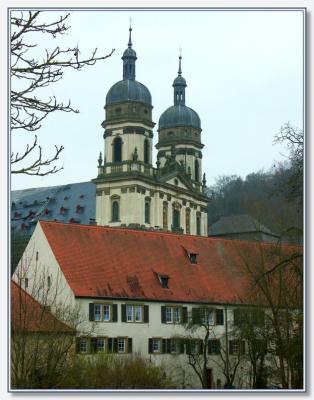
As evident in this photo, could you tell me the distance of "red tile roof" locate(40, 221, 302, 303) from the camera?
3356 cm

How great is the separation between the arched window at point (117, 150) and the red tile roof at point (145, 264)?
77.4 ft

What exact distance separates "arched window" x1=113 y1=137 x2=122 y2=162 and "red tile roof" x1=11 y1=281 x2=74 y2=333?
39.6 m

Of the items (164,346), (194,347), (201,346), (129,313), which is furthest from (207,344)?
Answer: (129,313)

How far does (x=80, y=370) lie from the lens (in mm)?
18719

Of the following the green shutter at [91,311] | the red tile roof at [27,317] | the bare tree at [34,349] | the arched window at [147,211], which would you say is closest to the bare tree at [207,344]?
the green shutter at [91,311]

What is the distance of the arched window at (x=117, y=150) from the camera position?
2448 inches

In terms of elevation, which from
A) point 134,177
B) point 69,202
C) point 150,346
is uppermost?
point 134,177

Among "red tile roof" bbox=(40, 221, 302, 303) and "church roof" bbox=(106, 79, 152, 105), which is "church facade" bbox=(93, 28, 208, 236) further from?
"red tile roof" bbox=(40, 221, 302, 303)

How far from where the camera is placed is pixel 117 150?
62312 millimetres

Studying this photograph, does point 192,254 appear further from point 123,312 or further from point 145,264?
point 123,312

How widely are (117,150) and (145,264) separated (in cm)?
2675

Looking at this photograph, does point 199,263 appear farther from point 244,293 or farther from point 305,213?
point 305,213

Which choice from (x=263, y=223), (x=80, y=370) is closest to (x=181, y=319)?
(x=263, y=223)

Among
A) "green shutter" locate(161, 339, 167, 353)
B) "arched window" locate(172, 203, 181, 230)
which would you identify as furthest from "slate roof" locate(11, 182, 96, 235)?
"green shutter" locate(161, 339, 167, 353)
